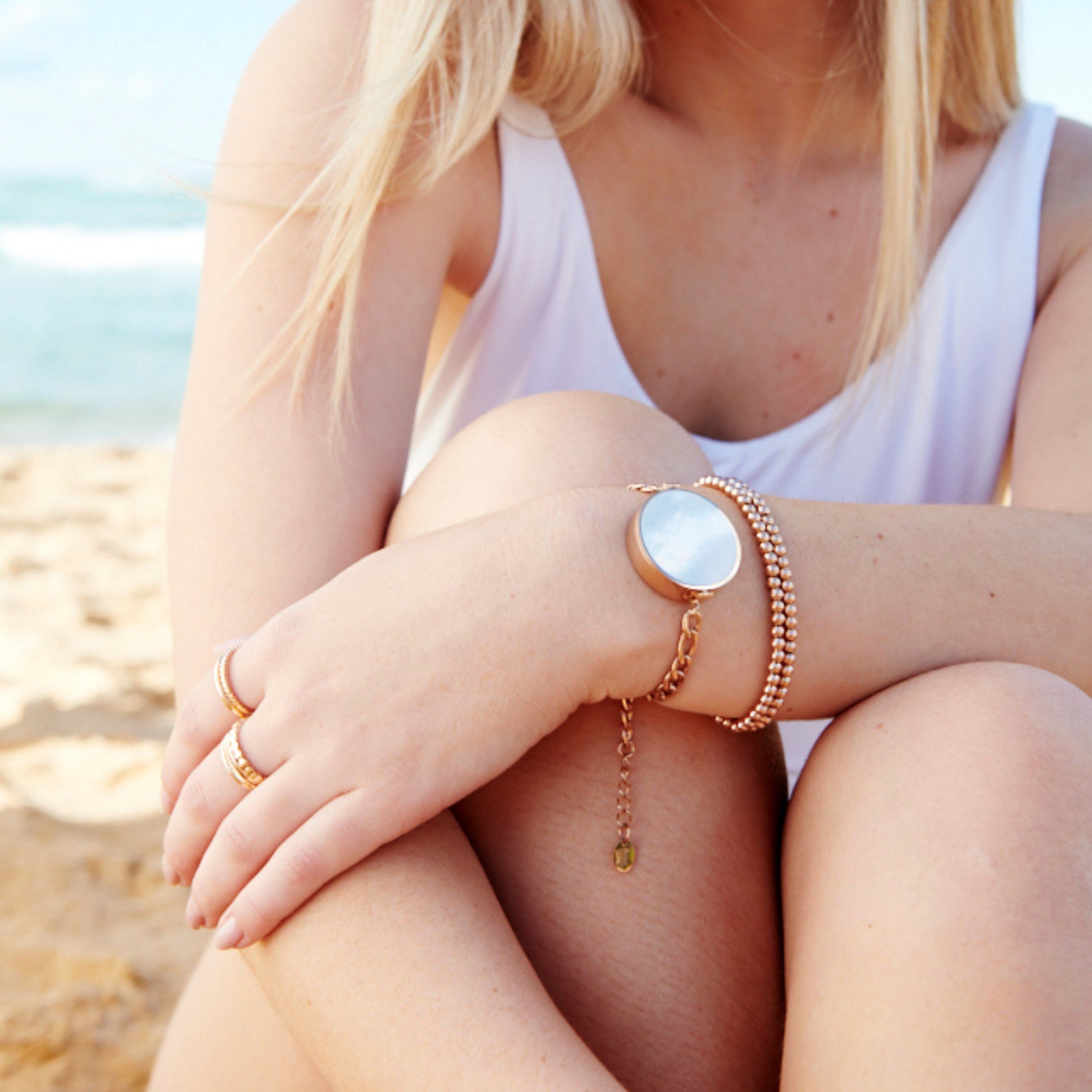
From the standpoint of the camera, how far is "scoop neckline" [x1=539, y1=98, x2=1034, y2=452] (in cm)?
141

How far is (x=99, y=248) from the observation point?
1150 cm

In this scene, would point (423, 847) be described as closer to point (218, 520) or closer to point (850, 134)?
point (218, 520)

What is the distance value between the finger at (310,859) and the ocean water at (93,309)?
5300 mm

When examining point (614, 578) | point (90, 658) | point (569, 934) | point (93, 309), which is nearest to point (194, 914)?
point (569, 934)

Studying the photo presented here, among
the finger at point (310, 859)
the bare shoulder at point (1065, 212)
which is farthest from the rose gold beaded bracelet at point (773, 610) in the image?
the bare shoulder at point (1065, 212)

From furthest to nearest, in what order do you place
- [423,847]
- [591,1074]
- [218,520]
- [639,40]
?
[639,40] < [218,520] < [423,847] < [591,1074]

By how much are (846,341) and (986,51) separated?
1.46ft

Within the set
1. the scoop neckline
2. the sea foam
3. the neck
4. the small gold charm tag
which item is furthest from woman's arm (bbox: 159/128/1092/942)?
the sea foam

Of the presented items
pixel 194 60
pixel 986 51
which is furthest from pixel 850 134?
pixel 194 60

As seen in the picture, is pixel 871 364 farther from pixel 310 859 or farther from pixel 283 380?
pixel 310 859

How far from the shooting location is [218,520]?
3.51 feet

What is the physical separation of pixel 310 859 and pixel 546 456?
0.41 meters

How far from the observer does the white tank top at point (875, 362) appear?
1442 millimetres

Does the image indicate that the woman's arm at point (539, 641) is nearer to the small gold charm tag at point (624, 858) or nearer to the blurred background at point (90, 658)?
the small gold charm tag at point (624, 858)
